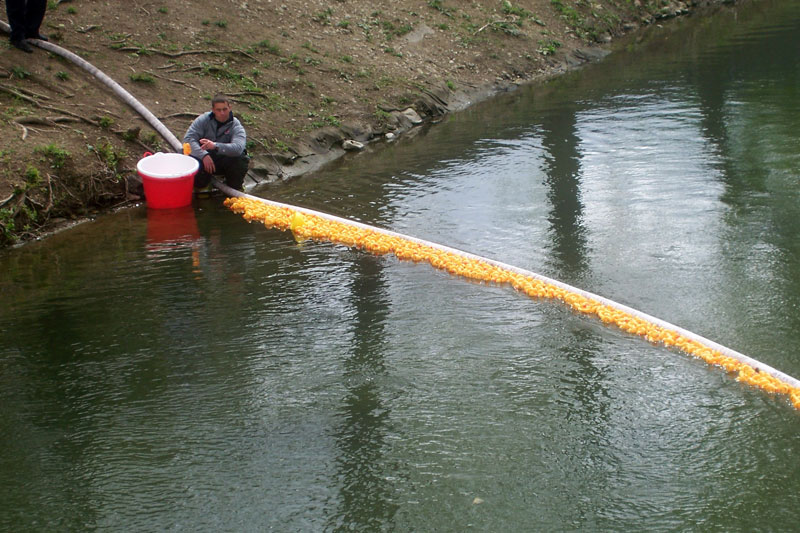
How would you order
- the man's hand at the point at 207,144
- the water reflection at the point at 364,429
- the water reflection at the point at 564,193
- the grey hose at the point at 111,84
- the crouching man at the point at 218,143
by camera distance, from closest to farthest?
the water reflection at the point at 364,429 < the water reflection at the point at 564,193 < the man's hand at the point at 207,144 < the crouching man at the point at 218,143 < the grey hose at the point at 111,84

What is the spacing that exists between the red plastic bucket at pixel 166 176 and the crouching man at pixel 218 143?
0.20 m

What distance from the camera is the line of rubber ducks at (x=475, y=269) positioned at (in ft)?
20.0

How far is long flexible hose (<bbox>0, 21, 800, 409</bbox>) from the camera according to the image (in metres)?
6.07

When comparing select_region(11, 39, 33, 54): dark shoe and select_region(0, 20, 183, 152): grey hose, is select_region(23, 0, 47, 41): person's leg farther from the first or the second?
select_region(11, 39, 33, 54): dark shoe

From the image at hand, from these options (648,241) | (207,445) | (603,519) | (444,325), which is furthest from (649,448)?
(648,241)

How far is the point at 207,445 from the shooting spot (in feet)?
18.1

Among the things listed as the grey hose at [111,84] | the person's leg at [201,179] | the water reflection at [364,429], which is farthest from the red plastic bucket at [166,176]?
the water reflection at [364,429]

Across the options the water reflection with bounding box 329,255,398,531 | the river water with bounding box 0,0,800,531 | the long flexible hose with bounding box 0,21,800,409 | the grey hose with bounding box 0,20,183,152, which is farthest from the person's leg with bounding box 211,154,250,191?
the water reflection with bounding box 329,255,398,531

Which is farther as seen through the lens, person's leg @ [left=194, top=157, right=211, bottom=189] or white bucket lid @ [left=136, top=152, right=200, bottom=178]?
person's leg @ [left=194, top=157, right=211, bottom=189]

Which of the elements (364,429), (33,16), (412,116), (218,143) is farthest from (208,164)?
(364,429)

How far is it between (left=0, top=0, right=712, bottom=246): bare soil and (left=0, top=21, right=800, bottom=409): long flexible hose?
233 millimetres

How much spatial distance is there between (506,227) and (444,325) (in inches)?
115

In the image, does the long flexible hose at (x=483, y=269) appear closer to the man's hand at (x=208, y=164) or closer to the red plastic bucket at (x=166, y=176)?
the man's hand at (x=208, y=164)

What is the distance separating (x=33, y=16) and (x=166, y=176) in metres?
4.11
